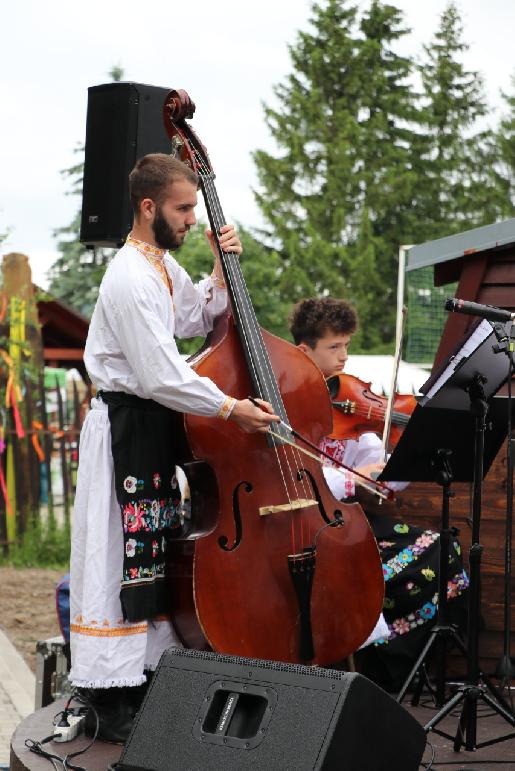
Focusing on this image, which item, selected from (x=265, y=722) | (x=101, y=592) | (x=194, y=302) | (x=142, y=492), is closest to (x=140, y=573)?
(x=101, y=592)

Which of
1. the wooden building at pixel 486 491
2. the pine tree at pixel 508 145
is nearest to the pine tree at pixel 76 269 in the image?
the pine tree at pixel 508 145

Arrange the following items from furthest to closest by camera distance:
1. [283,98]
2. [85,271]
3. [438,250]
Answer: [85,271]
[283,98]
[438,250]

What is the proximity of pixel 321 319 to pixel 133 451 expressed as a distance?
Result: 1458mm

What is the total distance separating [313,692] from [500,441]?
1479 millimetres

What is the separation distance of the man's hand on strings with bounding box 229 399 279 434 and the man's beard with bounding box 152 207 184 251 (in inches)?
23.1

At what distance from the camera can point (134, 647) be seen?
3475 millimetres

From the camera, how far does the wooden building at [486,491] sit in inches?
186

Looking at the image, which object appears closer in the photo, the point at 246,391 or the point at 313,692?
the point at 313,692

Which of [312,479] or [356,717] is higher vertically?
[312,479]

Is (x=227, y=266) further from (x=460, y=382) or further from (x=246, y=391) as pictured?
(x=460, y=382)

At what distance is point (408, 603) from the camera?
450 centimetres

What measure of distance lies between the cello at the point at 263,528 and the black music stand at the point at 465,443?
0.29 m

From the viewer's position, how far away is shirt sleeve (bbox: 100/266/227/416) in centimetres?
335

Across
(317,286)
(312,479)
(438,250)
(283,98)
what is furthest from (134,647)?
(283,98)
